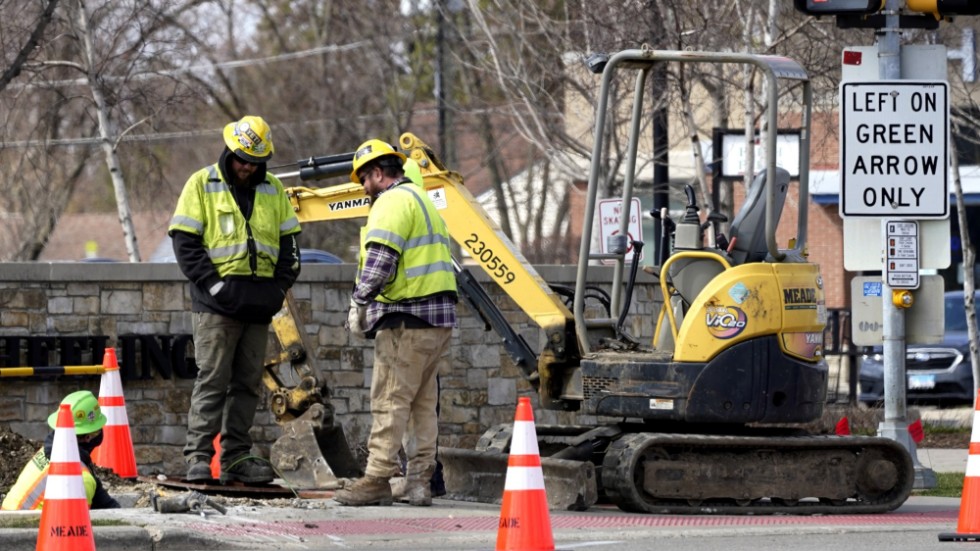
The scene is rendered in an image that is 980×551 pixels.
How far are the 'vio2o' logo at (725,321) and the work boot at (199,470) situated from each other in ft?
10.4

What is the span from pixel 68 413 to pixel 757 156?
12048mm

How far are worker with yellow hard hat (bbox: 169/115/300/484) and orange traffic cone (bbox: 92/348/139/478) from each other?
5.38 feet

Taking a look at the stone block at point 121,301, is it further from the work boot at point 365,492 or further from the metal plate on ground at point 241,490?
the work boot at point 365,492

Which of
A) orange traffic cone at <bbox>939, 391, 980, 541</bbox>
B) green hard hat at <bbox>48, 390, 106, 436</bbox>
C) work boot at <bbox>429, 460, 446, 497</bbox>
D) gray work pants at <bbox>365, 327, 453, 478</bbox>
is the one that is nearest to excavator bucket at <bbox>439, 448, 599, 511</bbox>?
work boot at <bbox>429, 460, 446, 497</bbox>

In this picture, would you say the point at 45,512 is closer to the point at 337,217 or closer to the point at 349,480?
the point at 349,480

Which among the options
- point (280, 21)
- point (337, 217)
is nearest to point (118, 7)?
point (337, 217)

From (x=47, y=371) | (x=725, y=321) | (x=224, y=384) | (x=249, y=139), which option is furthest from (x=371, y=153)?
(x=47, y=371)

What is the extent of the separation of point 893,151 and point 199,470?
17.7 ft

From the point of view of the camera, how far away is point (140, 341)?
46.6 ft

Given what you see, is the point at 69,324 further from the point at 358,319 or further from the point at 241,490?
the point at 358,319

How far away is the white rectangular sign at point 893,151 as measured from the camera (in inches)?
496

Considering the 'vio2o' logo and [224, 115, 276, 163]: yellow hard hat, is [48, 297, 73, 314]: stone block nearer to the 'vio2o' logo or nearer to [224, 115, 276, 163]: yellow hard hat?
[224, 115, 276, 163]: yellow hard hat

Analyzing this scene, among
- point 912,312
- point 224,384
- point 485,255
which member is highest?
point 485,255

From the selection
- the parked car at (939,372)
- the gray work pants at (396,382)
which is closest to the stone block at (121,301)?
the gray work pants at (396,382)
